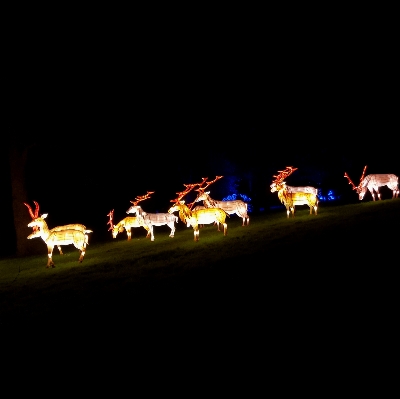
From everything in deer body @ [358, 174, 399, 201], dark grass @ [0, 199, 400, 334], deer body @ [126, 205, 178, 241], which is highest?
deer body @ [358, 174, 399, 201]

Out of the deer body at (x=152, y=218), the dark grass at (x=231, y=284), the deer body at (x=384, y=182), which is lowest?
the dark grass at (x=231, y=284)

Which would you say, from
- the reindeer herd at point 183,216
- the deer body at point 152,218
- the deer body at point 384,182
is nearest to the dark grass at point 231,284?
the reindeer herd at point 183,216

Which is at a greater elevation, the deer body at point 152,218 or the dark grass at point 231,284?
the deer body at point 152,218

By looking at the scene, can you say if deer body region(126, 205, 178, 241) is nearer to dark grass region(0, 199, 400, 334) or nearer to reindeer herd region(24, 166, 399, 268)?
reindeer herd region(24, 166, 399, 268)

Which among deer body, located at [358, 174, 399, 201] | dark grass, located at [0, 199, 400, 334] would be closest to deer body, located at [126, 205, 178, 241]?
dark grass, located at [0, 199, 400, 334]

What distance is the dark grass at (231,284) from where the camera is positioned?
7375 mm

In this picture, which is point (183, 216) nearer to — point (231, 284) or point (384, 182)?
point (231, 284)

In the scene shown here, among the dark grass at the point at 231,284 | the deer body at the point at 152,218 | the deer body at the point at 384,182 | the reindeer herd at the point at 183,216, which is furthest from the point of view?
the deer body at the point at 384,182

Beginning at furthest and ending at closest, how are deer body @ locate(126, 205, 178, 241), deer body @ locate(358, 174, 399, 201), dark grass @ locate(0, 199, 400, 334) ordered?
deer body @ locate(358, 174, 399, 201)
deer body @ locate(126, 205, 178, 241)
dark grass @ locate(0, 199, 400, 334)

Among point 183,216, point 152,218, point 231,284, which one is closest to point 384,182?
point 183,216

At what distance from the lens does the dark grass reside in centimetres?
738

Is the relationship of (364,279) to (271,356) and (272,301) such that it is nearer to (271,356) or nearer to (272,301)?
(272,301)

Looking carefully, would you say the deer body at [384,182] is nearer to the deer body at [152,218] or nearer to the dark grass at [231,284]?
the dark grass at [231,284]

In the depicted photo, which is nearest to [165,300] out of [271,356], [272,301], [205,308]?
[205,308]
